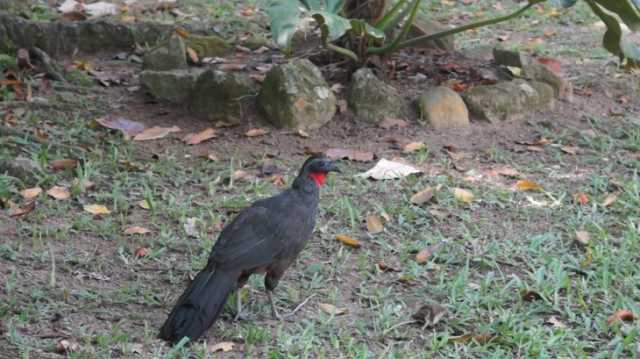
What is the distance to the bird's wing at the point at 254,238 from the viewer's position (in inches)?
165

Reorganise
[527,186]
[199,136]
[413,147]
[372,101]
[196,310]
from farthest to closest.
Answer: [372,101]
[199,136]
[413,147]
[527,186]
[196,310]

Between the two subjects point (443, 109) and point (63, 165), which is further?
point (443, 109)

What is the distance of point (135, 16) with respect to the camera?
9125 millimetres

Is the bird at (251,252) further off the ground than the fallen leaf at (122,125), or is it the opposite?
the bird at (251,252)

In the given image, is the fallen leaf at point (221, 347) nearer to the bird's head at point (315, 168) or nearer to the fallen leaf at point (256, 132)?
the bird's head at point (315, 168)

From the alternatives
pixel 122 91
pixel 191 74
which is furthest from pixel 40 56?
pixel 191 74

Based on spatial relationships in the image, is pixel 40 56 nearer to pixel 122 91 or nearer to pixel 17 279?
pixel 122 91

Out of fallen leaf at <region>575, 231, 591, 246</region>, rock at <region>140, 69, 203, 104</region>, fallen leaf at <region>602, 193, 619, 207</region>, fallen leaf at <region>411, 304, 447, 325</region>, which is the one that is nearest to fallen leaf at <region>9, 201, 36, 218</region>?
rock at <region>140, 69, 203, 104</region>

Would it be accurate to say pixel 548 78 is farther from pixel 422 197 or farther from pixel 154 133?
pixel 154 133

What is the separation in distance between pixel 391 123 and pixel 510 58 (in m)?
1.32

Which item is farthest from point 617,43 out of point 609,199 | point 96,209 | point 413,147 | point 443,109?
point 96,209

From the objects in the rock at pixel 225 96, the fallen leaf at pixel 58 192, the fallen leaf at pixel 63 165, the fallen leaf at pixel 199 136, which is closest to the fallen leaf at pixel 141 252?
the fallen leaf at pixel 58 192

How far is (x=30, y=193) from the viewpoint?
545cm

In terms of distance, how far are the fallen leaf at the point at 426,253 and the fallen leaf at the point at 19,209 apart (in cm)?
209
